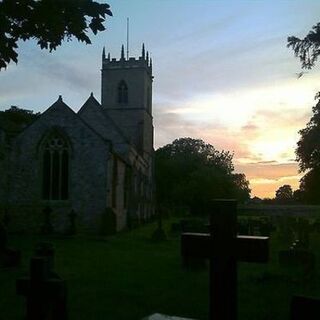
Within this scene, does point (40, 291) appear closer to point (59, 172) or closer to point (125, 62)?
point (59, 172)

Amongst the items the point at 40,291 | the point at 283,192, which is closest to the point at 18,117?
the point at 40,291

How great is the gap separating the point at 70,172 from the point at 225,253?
2446 cm

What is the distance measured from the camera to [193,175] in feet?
197

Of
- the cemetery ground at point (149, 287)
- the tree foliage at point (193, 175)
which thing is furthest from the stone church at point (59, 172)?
the tree foliage at point (193, 175)

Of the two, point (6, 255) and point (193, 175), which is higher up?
point (193, 175)

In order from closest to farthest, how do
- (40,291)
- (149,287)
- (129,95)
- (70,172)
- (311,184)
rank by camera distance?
(40,291) < (149,287) < (70,172) < (311,184) < (129,95)

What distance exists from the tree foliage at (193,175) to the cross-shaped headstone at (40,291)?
5184 centimetres

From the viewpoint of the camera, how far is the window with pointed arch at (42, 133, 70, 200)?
91.3 ft

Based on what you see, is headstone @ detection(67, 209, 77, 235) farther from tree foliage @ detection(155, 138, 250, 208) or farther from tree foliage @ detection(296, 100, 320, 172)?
tree foliage @ detection(155, 138, 250, 208)

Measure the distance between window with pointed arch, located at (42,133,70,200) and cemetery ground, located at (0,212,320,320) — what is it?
11.3 metres

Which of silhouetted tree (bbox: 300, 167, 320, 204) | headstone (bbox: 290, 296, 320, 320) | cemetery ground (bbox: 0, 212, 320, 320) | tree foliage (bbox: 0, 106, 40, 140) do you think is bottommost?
cemetery ground (bbox: 0, 212, 320, 320)

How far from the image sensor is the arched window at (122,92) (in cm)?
5278

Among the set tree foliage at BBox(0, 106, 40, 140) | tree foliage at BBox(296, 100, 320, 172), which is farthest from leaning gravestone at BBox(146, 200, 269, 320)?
tree foliage at BBox(0, 106, 40, 140)

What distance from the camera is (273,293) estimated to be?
9.53 metres
